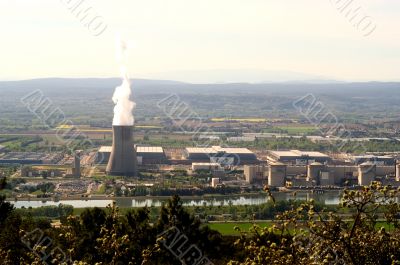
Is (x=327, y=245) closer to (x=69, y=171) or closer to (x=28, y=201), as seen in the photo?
(x=28, y=201)

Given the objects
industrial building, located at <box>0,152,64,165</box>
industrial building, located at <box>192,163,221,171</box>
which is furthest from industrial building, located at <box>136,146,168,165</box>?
industrial building, located at <box>0,152,64,165</box>

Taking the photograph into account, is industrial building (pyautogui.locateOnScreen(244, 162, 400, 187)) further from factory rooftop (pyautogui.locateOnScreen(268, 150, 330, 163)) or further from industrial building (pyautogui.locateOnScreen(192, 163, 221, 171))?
factory rooftop (pyautogui.locateOnScreen(268, 150, 330, 163))

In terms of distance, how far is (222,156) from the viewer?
32281 mm

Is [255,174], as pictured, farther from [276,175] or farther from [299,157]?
[299,157]

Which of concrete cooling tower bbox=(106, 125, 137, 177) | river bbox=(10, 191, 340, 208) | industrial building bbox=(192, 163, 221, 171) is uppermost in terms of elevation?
concrete cooling tower bbox=(106, 125, 137, 177)

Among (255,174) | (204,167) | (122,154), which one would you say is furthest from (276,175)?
(122,154)

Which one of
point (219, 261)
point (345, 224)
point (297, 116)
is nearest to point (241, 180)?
point (219, 261)

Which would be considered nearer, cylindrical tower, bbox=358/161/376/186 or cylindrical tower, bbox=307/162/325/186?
cylindrical tower, bbox=358/161/376/186

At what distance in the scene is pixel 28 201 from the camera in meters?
21.0

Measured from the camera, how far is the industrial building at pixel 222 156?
31.2m

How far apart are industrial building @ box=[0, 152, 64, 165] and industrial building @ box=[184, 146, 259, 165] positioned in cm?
579

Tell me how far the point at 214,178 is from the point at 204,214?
22.8 feet

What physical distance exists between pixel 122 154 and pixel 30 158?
7591mm

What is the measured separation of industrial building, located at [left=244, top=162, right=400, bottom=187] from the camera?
24750mm
